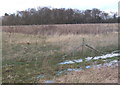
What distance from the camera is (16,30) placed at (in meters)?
21.4

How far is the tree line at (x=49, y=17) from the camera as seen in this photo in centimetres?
3231

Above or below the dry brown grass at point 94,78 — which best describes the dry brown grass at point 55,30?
above

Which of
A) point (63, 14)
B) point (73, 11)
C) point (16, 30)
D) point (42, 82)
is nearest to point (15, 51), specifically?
point (42, 82)

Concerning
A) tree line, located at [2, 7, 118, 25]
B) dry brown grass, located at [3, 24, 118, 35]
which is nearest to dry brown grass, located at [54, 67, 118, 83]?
dry brown grass, located at [3, 24, 118, 35]

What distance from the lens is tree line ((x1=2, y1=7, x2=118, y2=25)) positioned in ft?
106

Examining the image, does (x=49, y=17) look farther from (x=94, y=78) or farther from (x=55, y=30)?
(x=94, y=78)

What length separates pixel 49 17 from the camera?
35625 mm

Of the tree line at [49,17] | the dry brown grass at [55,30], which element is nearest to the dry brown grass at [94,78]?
the dry brown grass at [55,30]

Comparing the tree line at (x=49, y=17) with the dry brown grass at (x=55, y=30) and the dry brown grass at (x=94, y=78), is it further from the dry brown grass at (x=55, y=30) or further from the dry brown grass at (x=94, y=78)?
the dry brown grass at (x=94, y=78)

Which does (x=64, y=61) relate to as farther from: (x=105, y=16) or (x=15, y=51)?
(x=105, y=16)

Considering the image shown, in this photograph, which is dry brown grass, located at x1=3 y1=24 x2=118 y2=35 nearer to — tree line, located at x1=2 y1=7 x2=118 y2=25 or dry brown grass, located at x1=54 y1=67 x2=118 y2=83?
tree line, located at x1=2 y1=7 x2=118 y2=25

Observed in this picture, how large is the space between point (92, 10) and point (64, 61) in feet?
139

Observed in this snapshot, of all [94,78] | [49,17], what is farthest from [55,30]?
[49,17]

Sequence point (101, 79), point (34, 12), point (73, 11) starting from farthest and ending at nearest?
1. point (73, 11)
2. point (34, 12)
3. point (101, 79)
